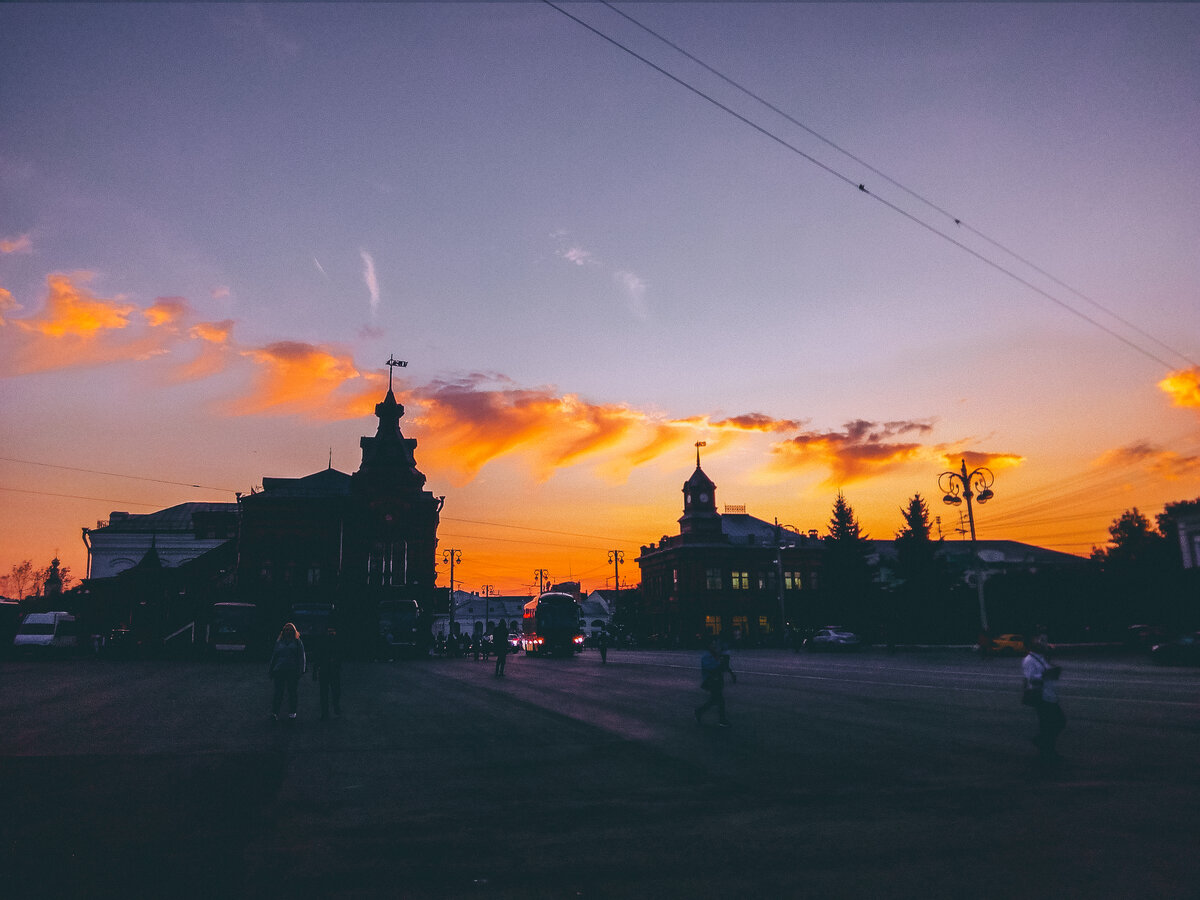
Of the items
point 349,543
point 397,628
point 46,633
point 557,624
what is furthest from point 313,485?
point 557,624

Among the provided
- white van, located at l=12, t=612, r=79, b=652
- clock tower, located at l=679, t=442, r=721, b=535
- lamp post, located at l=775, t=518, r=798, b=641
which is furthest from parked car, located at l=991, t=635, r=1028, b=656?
white van, located at l=12, t=612, r=79, b=652

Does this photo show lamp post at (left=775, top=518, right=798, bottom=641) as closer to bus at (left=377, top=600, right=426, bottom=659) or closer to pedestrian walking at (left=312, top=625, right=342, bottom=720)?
bus at (left=377, top=600, right=426, bottom=659)

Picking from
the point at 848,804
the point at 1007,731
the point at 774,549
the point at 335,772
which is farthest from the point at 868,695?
the point at 774,549

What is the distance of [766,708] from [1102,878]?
38.5ft

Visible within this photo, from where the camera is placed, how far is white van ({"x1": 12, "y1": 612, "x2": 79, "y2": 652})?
49.0 metres

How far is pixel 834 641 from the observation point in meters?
54.2

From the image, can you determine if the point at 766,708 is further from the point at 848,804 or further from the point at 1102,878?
the point at 1102,878

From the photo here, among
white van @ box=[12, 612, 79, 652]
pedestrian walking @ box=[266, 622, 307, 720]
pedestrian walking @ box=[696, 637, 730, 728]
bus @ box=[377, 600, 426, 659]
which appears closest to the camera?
pedestrian walking @ box=[696, 637, 730, 728]

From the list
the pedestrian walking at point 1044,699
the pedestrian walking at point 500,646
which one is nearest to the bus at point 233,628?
the pedestrian walking at point 500,646

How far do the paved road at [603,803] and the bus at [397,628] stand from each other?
3210 centimetres

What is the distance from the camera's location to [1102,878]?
542 centimetres

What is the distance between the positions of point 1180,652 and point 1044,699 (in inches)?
1085

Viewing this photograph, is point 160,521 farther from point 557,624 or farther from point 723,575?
point 723,575

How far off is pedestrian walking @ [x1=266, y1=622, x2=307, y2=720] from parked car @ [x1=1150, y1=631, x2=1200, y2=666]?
1290 inches
